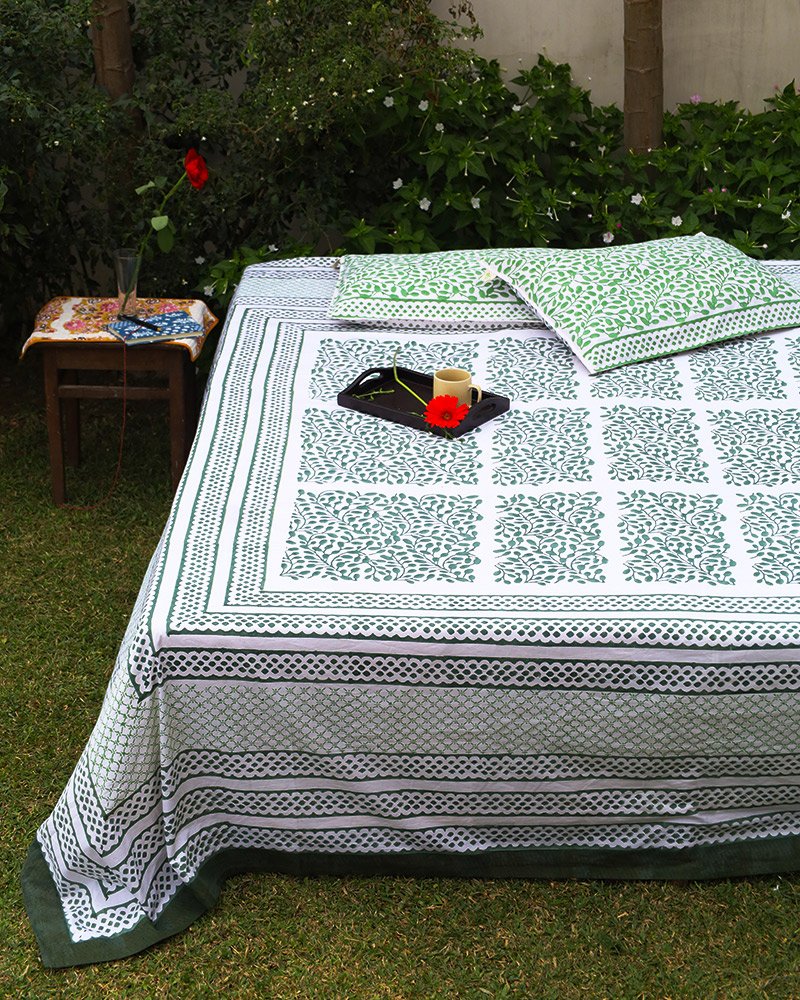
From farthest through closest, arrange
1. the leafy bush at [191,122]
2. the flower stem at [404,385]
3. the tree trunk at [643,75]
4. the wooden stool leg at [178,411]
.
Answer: the tree trunk at [643,75] → the leafy bush at [191,122] → the wooden stool leg at [178,411] → the flower stem at [404,385]

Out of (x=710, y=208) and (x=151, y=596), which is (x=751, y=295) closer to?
(x=710, y=208)

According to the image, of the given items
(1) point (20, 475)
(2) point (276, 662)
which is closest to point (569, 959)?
(2) point (276, 662)

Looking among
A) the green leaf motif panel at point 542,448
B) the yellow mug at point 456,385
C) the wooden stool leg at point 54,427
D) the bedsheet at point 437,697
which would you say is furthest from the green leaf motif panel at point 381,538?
the wooden stool leg at point 54,427

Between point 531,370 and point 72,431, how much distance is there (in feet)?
4.72

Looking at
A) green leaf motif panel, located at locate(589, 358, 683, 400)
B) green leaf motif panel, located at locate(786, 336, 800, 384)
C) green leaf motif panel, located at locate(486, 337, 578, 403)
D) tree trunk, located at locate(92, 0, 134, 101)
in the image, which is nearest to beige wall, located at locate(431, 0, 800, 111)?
tree trunk, located at locate(92, 0, 134, 101)

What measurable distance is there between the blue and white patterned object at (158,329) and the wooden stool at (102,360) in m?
0.02

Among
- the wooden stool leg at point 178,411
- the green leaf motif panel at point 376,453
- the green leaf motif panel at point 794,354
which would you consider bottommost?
the wooden stool leg at point 178,411

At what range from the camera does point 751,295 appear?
327 cm

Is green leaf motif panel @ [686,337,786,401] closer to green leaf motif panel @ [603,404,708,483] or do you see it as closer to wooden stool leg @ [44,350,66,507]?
green leaf motif panel @ [603,404,708,483]

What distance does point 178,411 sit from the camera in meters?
3.45

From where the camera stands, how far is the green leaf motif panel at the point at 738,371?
9.63 ft

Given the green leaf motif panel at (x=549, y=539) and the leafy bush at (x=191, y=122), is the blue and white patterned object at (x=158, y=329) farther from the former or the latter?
the green leaf motif panel at (x=549, y=539)

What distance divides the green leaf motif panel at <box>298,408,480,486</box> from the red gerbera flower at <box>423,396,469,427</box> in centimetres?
4

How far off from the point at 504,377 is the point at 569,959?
1.36 m
